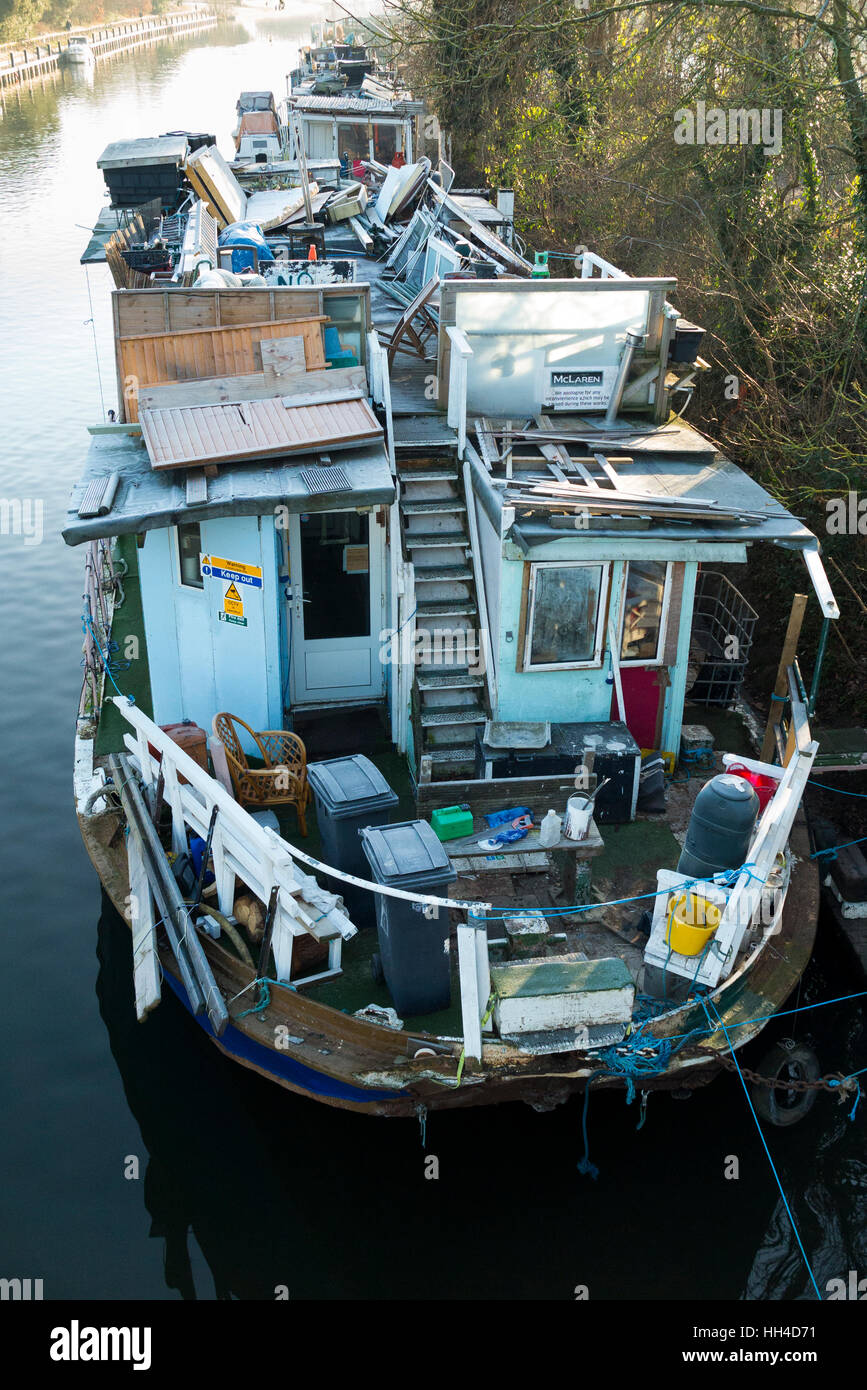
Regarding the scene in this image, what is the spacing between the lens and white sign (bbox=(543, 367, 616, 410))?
438 inches

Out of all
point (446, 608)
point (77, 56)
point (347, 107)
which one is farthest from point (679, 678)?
point (77, 56)

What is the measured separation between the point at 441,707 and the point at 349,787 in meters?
1.86

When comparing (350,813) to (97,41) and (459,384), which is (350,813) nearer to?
(459,384)

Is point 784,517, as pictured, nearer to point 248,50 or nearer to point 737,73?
point 737,73

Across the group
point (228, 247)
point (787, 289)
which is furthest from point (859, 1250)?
point (228, 247)

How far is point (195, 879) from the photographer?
8555mm

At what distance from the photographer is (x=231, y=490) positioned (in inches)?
363

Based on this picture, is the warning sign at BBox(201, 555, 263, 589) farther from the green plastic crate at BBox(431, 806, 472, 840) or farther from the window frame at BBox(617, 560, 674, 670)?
the window frame at BBox(617, 560, 674, 670)

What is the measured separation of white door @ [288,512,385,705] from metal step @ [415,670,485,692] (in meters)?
1.29

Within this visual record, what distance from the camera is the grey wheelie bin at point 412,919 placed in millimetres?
7230

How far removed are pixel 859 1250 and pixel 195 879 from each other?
227 inches

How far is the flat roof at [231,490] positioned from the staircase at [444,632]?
918 millimetres

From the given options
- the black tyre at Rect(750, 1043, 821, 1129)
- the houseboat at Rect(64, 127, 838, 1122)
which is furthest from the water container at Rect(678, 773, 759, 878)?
the black tyre at Rect(750, 1043, 821, 1129)

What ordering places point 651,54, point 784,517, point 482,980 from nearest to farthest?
point 482,980, point 784,517, point 651,54
